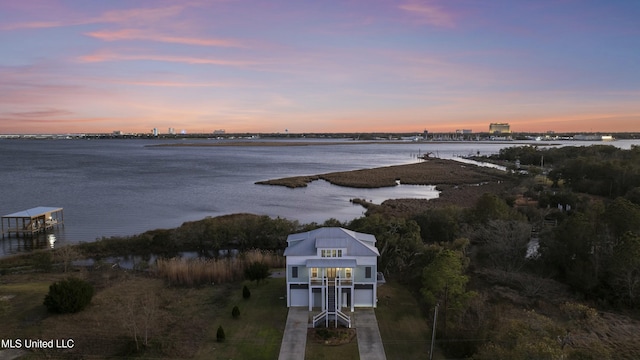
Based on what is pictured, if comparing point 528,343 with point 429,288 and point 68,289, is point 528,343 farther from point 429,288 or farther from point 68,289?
point 68,289

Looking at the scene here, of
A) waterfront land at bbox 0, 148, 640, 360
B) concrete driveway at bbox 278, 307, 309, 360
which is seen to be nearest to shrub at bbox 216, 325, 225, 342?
waterfront land at bbox 0, 148, 640, 360

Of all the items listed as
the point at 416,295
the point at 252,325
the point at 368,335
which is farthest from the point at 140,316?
the point at 416,295

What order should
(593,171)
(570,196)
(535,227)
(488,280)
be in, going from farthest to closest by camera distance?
(593,171) < (570,196) < (535,227) < (488,280)

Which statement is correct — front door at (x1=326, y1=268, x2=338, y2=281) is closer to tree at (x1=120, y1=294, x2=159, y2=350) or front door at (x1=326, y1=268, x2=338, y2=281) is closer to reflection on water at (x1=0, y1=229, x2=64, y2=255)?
tree at (x1=120, y1=294, x2=159, y2=350)

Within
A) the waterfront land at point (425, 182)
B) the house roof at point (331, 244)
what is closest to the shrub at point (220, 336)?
the house roof at point (331, 244)

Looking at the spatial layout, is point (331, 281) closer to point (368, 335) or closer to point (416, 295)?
point (368, 335)

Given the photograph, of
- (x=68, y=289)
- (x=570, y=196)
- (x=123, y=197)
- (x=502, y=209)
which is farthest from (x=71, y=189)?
(x=570, y=196)
